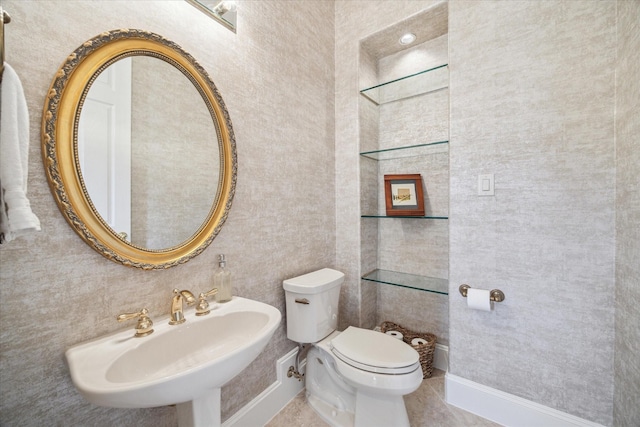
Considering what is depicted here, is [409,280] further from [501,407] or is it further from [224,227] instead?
[224,227]

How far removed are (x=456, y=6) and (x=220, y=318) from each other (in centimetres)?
211

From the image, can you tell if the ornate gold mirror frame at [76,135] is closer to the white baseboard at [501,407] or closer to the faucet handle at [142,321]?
the faucet handle at [142,321]

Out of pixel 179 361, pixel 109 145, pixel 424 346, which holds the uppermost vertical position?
pixel 109 145

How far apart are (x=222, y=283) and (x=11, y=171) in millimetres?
770

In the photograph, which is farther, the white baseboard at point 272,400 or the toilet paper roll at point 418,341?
the toilet paper roll at point 418,341

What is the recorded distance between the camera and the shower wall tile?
4.09 ft

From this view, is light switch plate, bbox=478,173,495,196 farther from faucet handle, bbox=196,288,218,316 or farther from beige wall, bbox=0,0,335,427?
faucet handle, bbox=196,288,218,316

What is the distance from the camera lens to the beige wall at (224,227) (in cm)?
76

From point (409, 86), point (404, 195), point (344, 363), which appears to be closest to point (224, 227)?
point (344, 363)

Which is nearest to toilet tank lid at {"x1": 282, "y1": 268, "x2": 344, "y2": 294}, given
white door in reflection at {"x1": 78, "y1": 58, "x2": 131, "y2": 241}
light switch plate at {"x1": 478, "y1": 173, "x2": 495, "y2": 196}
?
white door in reflection at {"x1": 78, "y1": 58, "x2": 131, "y2": 241}

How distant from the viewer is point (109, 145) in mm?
932

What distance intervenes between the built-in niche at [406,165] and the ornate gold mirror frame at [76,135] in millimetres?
1279

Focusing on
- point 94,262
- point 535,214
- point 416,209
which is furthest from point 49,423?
point 535,214

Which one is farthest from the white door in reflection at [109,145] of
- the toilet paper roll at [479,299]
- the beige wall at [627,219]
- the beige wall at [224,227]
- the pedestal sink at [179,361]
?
the beige wall at [627,219]
